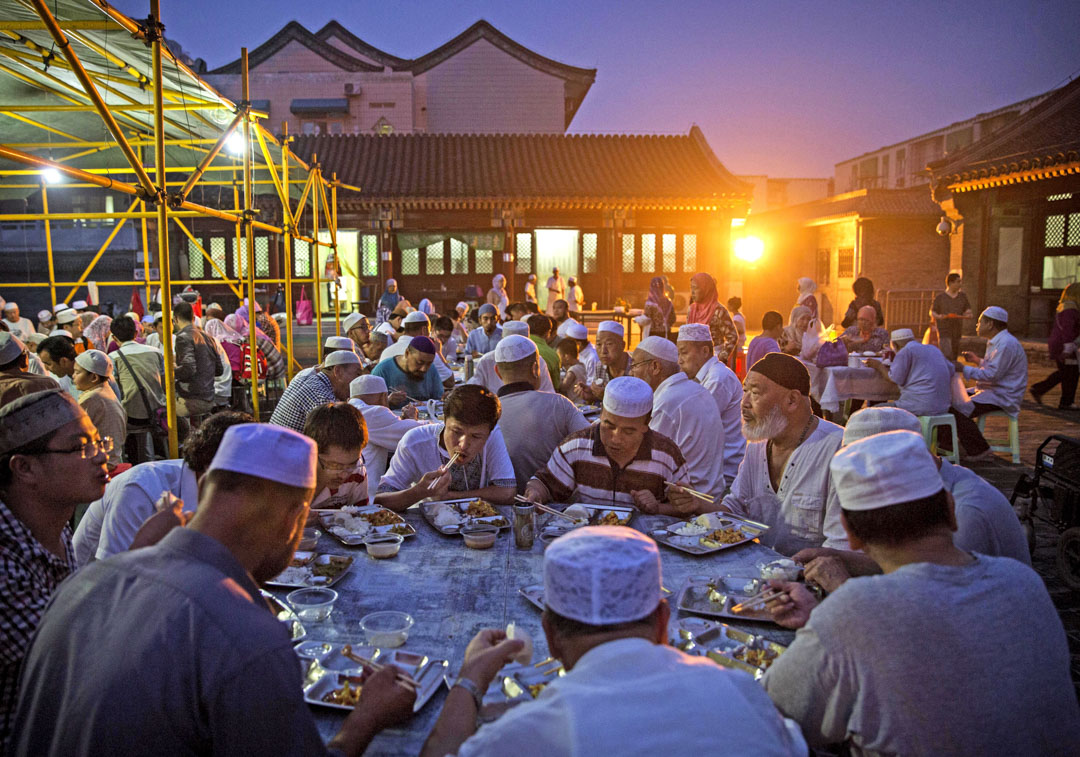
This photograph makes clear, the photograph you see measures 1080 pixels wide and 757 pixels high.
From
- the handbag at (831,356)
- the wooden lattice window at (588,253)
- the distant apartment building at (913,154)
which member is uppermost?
the distant apartment building at (913,154)

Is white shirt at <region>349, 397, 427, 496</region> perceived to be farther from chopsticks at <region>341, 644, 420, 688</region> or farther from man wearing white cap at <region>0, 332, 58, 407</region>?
chopsticks at <region>341, 644, 420, 688</region>

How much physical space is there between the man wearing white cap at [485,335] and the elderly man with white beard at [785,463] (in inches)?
288

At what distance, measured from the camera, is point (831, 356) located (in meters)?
9.33

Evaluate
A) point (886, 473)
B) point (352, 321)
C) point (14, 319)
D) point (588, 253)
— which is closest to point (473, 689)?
point (886, 473)

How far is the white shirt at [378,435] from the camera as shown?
556cm

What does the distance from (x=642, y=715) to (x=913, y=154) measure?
143 feet

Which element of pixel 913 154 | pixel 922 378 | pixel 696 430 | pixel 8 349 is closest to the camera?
pixel 696 430

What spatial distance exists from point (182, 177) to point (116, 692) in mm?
13544

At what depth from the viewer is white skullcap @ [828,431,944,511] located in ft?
6.75

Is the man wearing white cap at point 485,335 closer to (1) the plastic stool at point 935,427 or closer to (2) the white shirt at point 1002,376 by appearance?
(1) the plastic stool at point 935,427

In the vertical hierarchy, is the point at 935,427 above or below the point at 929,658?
below

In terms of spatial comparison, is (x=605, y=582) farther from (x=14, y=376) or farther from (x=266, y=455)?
(x=14, y=376)

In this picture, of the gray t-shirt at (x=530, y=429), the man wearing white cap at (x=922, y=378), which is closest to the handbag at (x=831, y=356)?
the man wearing white cap at (x=922, y=378)

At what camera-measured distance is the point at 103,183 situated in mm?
4488
